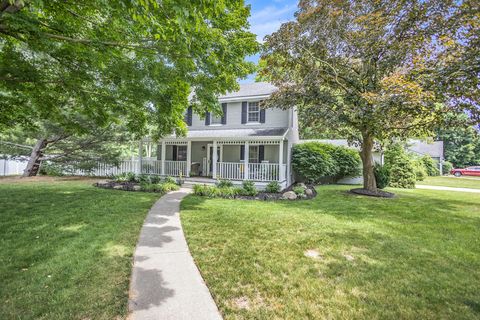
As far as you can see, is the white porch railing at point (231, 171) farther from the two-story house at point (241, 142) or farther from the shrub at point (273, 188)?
the shrub at point (273, 188)

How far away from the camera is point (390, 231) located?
6.12 m

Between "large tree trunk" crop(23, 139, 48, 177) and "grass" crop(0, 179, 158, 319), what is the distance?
9.84 meters

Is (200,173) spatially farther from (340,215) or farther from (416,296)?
(416,296)

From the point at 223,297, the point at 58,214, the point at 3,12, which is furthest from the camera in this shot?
the point at 58,214

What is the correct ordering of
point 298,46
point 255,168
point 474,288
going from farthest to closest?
point 255,168
point 298,46
point 474,288

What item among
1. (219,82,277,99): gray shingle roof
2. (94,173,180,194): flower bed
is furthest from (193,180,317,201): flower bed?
(219,82,277,99): gray shingle roof

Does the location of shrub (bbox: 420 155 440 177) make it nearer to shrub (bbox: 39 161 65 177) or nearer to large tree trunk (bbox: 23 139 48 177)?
shrub (bbox: 39 161 65 177)

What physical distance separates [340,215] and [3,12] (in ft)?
30.6

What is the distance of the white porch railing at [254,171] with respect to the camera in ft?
41.9

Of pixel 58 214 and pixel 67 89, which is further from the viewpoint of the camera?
pixel 67 89

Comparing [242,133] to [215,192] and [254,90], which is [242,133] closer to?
[254,90]

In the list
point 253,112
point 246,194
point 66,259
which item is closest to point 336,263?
point 66,259

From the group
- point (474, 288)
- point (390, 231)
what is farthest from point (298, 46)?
point (474, 288)

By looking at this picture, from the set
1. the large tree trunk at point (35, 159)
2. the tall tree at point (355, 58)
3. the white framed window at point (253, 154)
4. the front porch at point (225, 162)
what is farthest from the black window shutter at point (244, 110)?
the large tree trunk at point (35, 159)
